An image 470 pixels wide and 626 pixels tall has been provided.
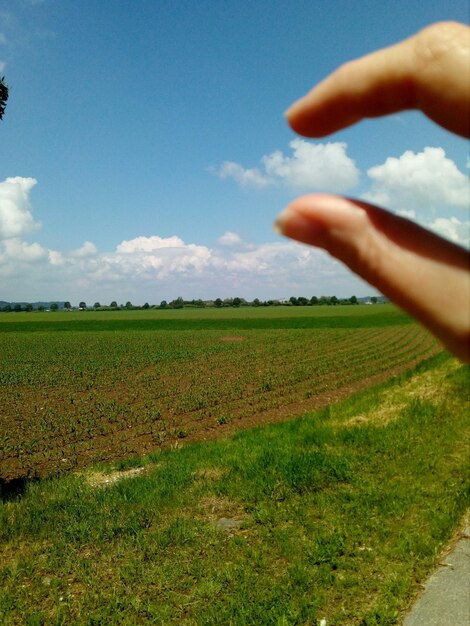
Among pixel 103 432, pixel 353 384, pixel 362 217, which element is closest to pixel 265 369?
pixel 353 384

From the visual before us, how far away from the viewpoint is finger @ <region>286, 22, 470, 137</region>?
0.77m

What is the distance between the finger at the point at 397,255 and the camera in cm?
74

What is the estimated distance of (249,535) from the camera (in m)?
5.43

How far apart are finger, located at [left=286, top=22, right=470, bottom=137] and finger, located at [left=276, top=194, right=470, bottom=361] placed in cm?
17

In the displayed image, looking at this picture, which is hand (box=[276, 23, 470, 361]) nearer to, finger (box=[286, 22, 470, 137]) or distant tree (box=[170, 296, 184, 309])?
finger (box=[286, 22, 470, 137])

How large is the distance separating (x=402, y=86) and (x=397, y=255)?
304 mm

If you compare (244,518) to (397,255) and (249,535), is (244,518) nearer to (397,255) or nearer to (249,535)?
(249,535)

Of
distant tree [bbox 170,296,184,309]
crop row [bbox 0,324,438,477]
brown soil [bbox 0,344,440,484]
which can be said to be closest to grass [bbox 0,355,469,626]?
brown soil [bbox 0,344,440,484]

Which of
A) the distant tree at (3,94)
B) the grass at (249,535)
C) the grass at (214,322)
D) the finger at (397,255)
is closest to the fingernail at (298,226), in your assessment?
the finger at (397,255)

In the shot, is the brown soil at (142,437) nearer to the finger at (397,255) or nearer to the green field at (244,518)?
the green field at (244,518)

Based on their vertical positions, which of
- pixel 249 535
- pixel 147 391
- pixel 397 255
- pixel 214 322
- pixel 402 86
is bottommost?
pixel 147 391

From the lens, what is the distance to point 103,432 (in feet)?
45.0

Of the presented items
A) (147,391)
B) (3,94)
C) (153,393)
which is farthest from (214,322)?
(3,94)

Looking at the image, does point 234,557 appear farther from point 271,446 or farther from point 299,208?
point 299,208
